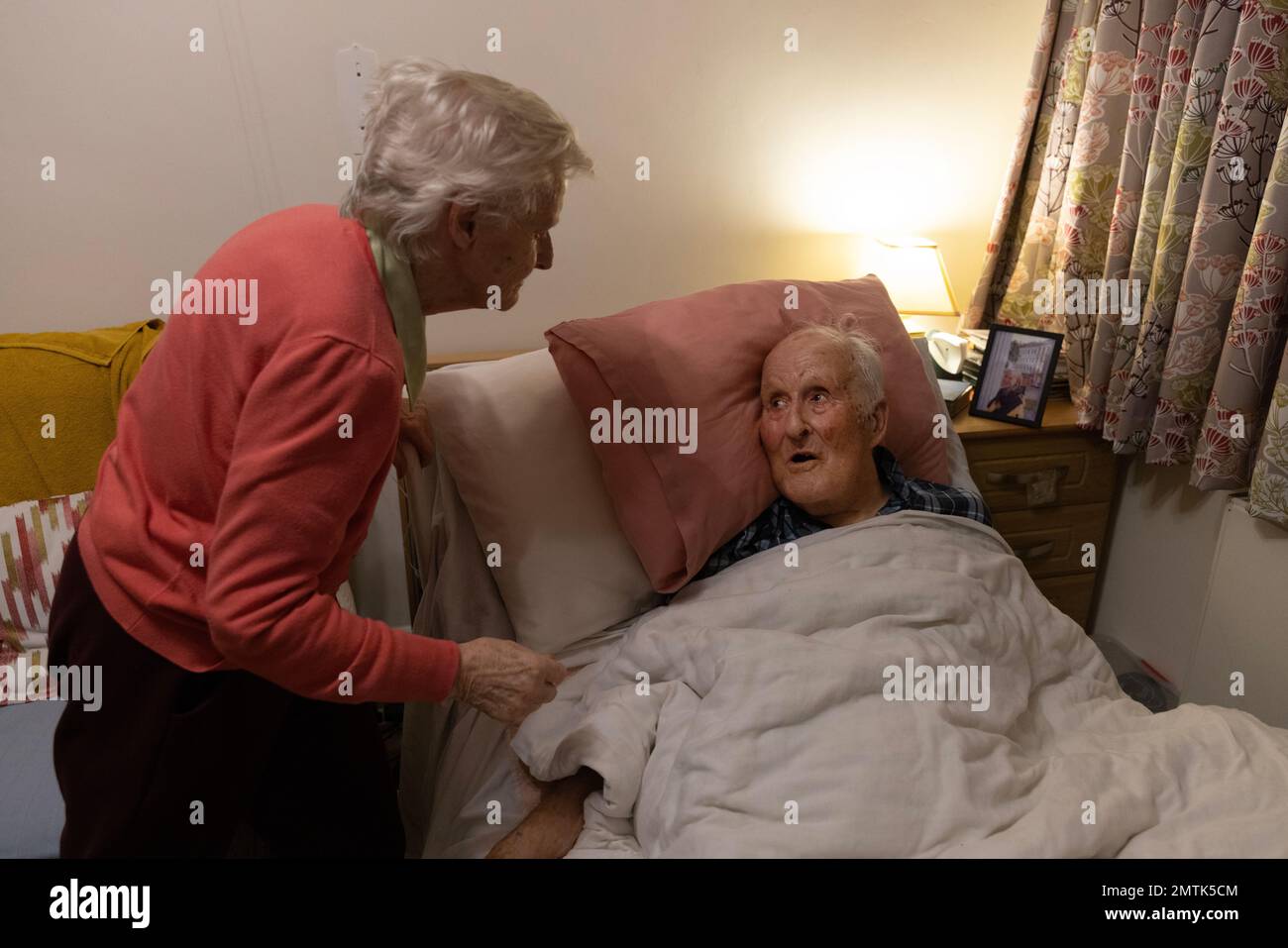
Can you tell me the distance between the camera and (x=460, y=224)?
997 millimetres

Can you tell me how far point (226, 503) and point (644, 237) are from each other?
4.83 feet

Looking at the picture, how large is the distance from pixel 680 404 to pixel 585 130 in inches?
33.4

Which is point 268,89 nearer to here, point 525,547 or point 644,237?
point 644,237

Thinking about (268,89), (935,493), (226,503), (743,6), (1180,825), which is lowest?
(1180,825)

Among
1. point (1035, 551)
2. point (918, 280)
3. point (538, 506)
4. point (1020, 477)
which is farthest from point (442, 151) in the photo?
point (1035, 551)

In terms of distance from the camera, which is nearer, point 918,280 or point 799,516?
point 799,516

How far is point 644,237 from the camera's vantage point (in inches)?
85.3

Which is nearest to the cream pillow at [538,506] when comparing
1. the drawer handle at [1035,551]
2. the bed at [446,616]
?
the bed at [446,616]

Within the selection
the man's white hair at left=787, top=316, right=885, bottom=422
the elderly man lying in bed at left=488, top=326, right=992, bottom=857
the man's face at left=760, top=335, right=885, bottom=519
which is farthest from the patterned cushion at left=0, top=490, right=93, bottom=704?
the man's white hair at left=787, top=316, right=885, bottom=422

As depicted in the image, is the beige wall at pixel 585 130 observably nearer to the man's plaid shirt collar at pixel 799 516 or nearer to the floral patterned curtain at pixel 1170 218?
the floral patterned curtain at pixel 1170 218

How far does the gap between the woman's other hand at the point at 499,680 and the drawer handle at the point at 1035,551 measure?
1.51 m

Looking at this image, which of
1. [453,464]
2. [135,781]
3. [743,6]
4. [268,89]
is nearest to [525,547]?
[453,464]

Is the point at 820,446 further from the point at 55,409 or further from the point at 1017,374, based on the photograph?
the point at 55,409

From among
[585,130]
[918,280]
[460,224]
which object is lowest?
[918,280]
